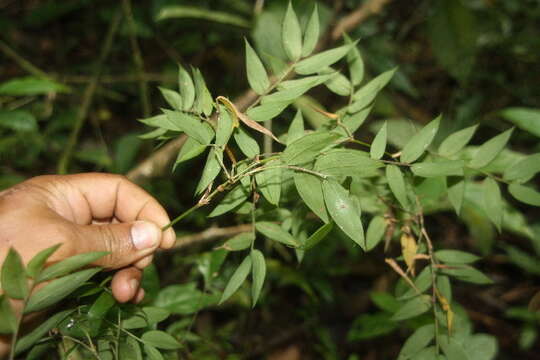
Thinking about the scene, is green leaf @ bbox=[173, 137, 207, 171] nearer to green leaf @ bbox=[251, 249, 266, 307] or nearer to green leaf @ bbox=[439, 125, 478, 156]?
green leaf @ bbox=[251, 249, 266, 307]

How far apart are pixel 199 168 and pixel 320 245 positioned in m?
0.78

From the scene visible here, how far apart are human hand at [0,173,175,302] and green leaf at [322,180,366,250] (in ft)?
1.24

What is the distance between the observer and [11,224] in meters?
0.80

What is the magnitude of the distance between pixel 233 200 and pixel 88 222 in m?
0.51

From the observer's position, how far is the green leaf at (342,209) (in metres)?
0.67

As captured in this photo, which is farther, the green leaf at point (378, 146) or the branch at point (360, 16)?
the branch at point (360, 16)

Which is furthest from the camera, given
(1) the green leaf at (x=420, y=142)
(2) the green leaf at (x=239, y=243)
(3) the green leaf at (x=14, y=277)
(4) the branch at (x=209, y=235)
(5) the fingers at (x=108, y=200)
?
(4) the branch at (x=209, y=235)

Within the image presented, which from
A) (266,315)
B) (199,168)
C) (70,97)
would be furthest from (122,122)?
(266,315)

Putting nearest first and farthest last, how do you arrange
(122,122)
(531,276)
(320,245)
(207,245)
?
(320,245)
(207,245)
(531,276)
(122,122)

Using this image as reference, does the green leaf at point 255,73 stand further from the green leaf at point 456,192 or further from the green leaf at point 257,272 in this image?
the green leaf at point 456,192

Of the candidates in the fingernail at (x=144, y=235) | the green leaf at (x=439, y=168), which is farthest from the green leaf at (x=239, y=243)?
the green leaf at (x=439, y=168)

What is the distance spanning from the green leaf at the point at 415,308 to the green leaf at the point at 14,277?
742 millimetres

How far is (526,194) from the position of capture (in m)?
0.88

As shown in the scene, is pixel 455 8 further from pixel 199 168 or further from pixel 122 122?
pixel 122 122
